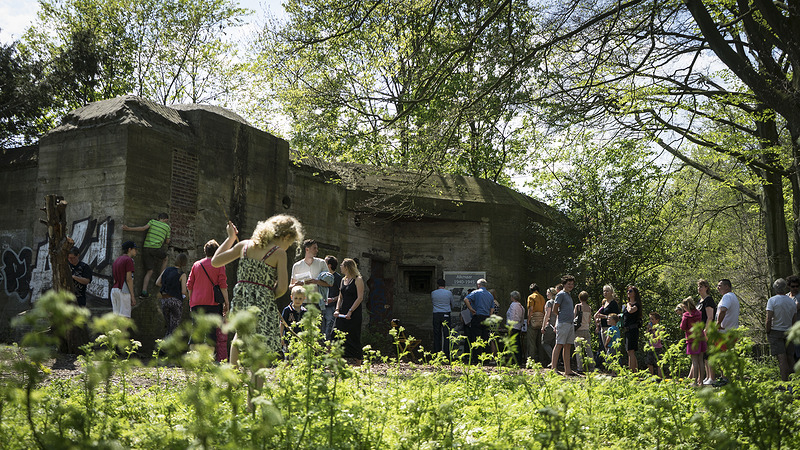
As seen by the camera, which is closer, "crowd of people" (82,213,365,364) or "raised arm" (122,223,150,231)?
"crowd of people" (82,213,365,364)

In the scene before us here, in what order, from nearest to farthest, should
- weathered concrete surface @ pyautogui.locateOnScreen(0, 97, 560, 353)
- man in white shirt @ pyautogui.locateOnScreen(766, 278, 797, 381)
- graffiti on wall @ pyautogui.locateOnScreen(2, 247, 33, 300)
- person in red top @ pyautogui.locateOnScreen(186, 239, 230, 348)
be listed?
person in red top @ pyautogui.locateOnScreen(186, 239, 230, 348) < man in white shirt @ pyautogui.locateOnScreen(766, 278, 797, 381) < weathered concrete surface @ pyautogui.locateOnScreen(0, 97, 560, 353) < graffiti on wall @ pyautogui.locateOnScreen(2, 247, 33, 300)

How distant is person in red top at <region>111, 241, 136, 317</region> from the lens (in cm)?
983

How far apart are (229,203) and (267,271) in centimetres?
723

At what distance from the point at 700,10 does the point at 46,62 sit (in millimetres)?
18980

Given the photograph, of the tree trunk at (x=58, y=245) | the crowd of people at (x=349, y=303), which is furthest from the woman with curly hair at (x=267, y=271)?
the tree trunk at (x=58, y=245)

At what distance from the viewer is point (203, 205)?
12.0 meters

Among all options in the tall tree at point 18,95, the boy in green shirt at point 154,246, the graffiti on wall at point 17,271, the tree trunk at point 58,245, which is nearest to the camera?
the tree trunk at point 58,245

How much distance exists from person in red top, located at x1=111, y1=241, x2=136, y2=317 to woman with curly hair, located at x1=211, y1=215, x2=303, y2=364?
499cm

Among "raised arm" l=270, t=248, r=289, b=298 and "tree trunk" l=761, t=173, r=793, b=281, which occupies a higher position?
"tree trunk" l=761, t=173, r=793, b=281

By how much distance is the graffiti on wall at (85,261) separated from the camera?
1078 cm

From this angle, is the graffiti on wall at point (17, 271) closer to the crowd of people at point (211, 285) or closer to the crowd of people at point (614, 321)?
the crowd of people at point (211, 285)

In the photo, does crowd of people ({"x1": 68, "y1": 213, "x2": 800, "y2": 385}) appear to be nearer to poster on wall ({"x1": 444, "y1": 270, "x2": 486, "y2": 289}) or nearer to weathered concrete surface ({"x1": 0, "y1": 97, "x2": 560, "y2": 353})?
weathered concrete surface ({"x1": 0, "y1": 97, "x2": 560, "y2": 353})

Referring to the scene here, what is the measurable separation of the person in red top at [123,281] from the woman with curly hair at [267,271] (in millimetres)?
4987

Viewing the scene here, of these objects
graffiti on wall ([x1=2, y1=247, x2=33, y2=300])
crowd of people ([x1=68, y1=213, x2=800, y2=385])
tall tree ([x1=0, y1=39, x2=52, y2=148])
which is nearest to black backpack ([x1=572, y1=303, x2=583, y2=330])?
crowd of people ([x1=68, y1=213, x2=800, y2=385])
